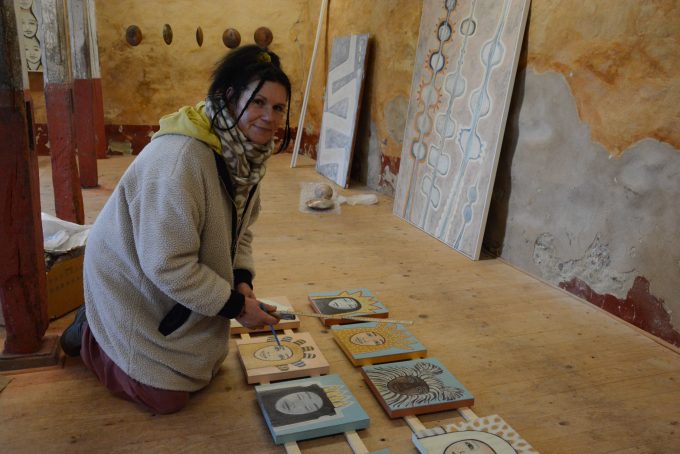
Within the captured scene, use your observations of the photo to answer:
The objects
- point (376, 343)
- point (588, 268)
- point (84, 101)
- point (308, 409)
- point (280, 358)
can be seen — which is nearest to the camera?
point (308, 409)

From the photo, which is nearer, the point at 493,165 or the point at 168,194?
the point at 168,194

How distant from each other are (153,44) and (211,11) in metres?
0.77

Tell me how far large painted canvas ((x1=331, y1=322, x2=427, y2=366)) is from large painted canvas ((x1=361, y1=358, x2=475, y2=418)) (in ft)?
0.25

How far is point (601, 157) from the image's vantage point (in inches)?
103

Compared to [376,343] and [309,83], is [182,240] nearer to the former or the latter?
[376,343]

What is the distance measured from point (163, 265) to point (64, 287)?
3.65 ft

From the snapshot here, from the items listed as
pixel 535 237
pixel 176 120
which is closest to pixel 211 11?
pixel 535 237

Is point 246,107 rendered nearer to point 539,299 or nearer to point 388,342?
point 388,342

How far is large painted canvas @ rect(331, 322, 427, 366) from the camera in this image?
2088 millimetres

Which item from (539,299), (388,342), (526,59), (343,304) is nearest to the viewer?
(388,342)

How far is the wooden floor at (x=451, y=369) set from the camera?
65.2 inches

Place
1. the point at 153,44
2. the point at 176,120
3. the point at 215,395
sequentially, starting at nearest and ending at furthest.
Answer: the point at 176,120 → the point at 215,395 → the point at 153,44

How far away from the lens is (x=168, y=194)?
4.75 ft

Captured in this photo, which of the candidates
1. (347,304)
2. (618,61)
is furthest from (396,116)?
(347,304)
